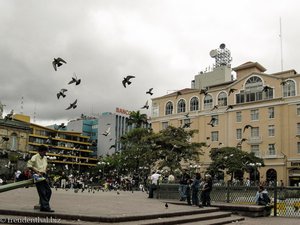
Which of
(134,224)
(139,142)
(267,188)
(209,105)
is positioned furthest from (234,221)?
(209,105)

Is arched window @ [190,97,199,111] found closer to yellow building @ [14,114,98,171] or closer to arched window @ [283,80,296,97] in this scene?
arched window @ [283,80,296,97]

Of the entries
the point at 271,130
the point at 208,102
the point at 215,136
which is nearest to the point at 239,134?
the point at 215,136

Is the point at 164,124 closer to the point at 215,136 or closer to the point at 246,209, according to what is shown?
the point at 215,136

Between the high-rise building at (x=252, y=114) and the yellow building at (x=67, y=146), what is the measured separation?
36068mm

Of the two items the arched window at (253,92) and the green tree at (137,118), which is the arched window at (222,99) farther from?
the green tree at (137,118)

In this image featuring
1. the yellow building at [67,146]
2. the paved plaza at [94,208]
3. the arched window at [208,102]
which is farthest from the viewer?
the yellow building at [67,146]

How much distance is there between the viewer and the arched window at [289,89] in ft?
190

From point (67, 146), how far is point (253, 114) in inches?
2311

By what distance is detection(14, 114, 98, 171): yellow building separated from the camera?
325 feet

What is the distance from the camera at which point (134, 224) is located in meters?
9.64

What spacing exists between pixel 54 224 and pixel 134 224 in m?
1.95

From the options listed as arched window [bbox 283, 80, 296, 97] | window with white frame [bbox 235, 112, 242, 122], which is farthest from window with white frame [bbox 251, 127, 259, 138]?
arched window [bbox 283, 80, 296, 97]

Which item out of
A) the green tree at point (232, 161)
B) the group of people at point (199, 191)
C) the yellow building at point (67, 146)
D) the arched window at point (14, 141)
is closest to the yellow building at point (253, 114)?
the green tree at point (232, 161)

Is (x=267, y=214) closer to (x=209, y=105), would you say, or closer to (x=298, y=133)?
(x=298, y=133)
